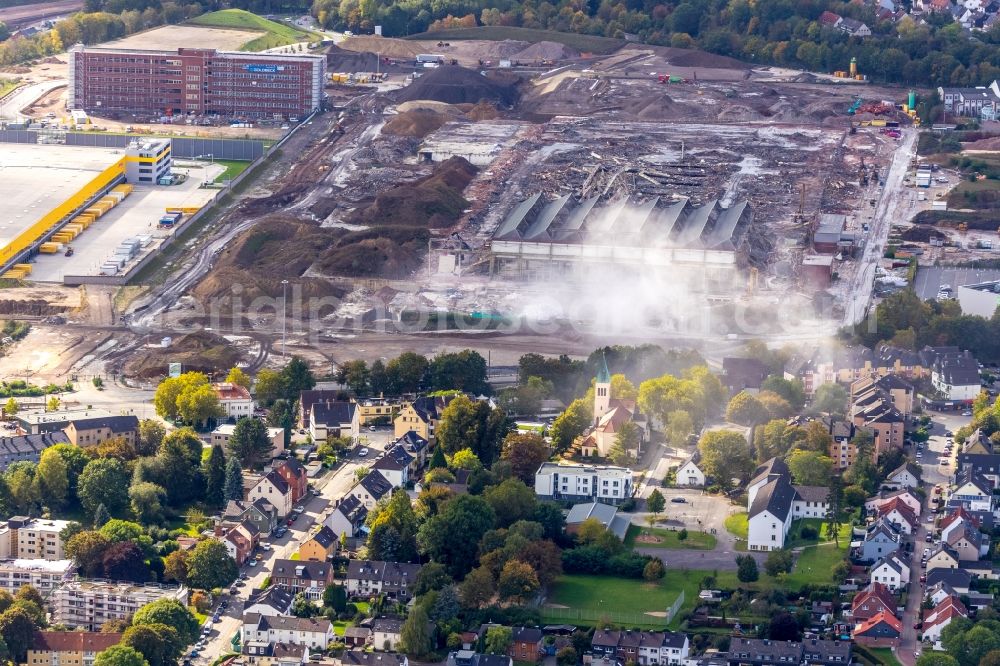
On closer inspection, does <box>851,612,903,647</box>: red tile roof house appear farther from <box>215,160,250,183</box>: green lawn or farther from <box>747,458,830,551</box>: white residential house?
<box>215,160,250,183</box>: green lawn

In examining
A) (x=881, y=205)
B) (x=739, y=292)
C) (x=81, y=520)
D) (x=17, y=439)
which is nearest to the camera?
(x=81, y=520)

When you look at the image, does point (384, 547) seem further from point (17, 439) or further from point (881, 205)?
point (881, 205)

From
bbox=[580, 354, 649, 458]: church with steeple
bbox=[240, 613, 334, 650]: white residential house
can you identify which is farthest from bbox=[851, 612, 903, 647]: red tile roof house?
bbox=[580, 354, 649, 458]: church with steeple

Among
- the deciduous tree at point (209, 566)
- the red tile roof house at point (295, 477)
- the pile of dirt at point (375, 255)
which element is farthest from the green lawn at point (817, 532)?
the pile of dirt at point (375, 255)

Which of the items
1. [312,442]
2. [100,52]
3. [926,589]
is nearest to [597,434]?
[312,442]

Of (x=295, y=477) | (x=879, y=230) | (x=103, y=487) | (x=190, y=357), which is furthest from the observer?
(x=879, y=230)

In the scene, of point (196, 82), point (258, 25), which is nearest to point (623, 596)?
point (196, 82)

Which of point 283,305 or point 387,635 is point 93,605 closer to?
point 387,635
